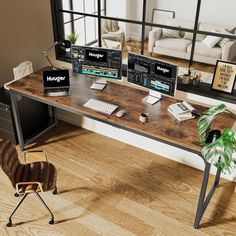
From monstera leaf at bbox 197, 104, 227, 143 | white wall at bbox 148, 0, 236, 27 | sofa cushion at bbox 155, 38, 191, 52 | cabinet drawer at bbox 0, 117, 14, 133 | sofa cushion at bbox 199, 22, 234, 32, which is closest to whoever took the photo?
monstera leaf at bbox 197, 104, 227, 143

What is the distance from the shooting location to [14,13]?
3.46 m

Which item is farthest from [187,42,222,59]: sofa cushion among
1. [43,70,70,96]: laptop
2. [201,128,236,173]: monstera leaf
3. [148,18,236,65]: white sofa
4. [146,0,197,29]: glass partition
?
[201,128,236,173]: monstera leaf

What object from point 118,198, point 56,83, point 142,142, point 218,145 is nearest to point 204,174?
point 218,145

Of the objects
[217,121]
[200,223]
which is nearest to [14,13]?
[217,121]

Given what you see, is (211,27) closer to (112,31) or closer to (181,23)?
(181,23)

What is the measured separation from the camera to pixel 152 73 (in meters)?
2.88

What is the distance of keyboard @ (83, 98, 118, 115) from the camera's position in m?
2.82

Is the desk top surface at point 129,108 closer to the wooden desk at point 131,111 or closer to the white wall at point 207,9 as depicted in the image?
the wooden desk at point 131,111

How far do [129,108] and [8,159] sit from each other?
1176 millimetres

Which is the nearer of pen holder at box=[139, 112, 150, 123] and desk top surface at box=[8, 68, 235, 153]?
desk top surface at box=[8, 68, 235, 153]

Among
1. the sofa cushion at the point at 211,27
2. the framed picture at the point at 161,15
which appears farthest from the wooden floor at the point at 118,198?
the framed picture at the point at 161,15

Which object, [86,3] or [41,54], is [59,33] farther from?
[86,3]

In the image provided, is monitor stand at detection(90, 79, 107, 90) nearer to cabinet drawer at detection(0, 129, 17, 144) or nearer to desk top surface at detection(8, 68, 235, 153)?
desk top surface at detection(8, 68, 235, 153)

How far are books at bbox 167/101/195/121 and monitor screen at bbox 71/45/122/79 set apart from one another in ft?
2.27
